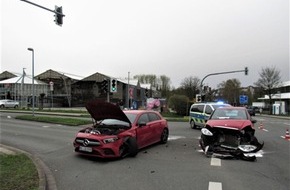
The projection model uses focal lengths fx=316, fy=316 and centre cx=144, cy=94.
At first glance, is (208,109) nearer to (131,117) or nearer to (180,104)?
(131,117)

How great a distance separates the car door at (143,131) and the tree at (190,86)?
45040 mm

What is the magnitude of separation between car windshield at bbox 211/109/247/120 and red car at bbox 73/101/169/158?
7.74ft

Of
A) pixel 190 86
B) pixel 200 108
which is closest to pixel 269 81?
pixel 190 86

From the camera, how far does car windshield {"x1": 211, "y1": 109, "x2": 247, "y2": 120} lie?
11411mm

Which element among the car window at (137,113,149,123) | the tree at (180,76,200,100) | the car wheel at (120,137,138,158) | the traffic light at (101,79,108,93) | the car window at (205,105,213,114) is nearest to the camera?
the car wheel at (120,137,138,158)

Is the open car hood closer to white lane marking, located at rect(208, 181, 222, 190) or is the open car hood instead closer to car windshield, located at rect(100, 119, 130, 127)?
car windshield, located at rect(100, 119, 130, 127)

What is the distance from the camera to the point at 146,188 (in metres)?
6.32

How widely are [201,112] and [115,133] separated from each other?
10.8 meters

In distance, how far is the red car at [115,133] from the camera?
912cm

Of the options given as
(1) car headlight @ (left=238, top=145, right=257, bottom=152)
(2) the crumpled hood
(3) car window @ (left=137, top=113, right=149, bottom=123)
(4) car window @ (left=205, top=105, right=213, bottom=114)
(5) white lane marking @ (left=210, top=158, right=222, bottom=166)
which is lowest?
(5) white lane marking @ (left=210, top=158, right=222, bottom=166)

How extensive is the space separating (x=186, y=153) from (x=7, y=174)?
5.70 meters

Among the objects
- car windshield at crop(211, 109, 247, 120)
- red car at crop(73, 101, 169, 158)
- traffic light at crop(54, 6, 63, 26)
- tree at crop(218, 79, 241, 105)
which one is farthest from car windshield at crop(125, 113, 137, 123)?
tree at crop(218, 79, 241, 105)

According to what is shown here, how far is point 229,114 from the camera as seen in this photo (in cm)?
1162

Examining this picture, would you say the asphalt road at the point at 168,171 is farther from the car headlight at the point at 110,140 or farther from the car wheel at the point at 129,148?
the car headlight at the point at 110,140
